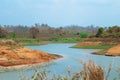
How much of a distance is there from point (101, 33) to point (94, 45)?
645cm

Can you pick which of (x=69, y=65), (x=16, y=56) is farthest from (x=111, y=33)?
(x=69, y=65)

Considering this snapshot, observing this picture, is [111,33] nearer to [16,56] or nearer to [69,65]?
[16,56]

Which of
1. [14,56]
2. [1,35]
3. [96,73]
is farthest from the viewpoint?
[1,35]

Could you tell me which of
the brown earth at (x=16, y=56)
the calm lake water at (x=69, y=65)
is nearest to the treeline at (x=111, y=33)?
the calm lake water at (x=69, y=65)

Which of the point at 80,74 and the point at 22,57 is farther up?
the point at 80,74

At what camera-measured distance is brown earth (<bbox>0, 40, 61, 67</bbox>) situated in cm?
3513

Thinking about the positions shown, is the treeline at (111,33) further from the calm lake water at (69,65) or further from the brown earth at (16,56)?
the brown earth at (16,56)

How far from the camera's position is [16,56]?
38.4 metres

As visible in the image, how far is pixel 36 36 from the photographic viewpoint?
4766 inches

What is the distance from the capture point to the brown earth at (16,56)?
35134 millimetres

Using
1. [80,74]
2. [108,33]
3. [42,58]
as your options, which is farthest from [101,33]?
[80,74]

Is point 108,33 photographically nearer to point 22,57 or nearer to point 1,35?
point 1,35

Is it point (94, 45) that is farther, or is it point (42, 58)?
point (94, 45)

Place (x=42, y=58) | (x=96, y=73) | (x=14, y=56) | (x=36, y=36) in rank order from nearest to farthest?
(x=96, y=73), (x=14, y=56), (x=42, y=58), (x=36, y=36)
